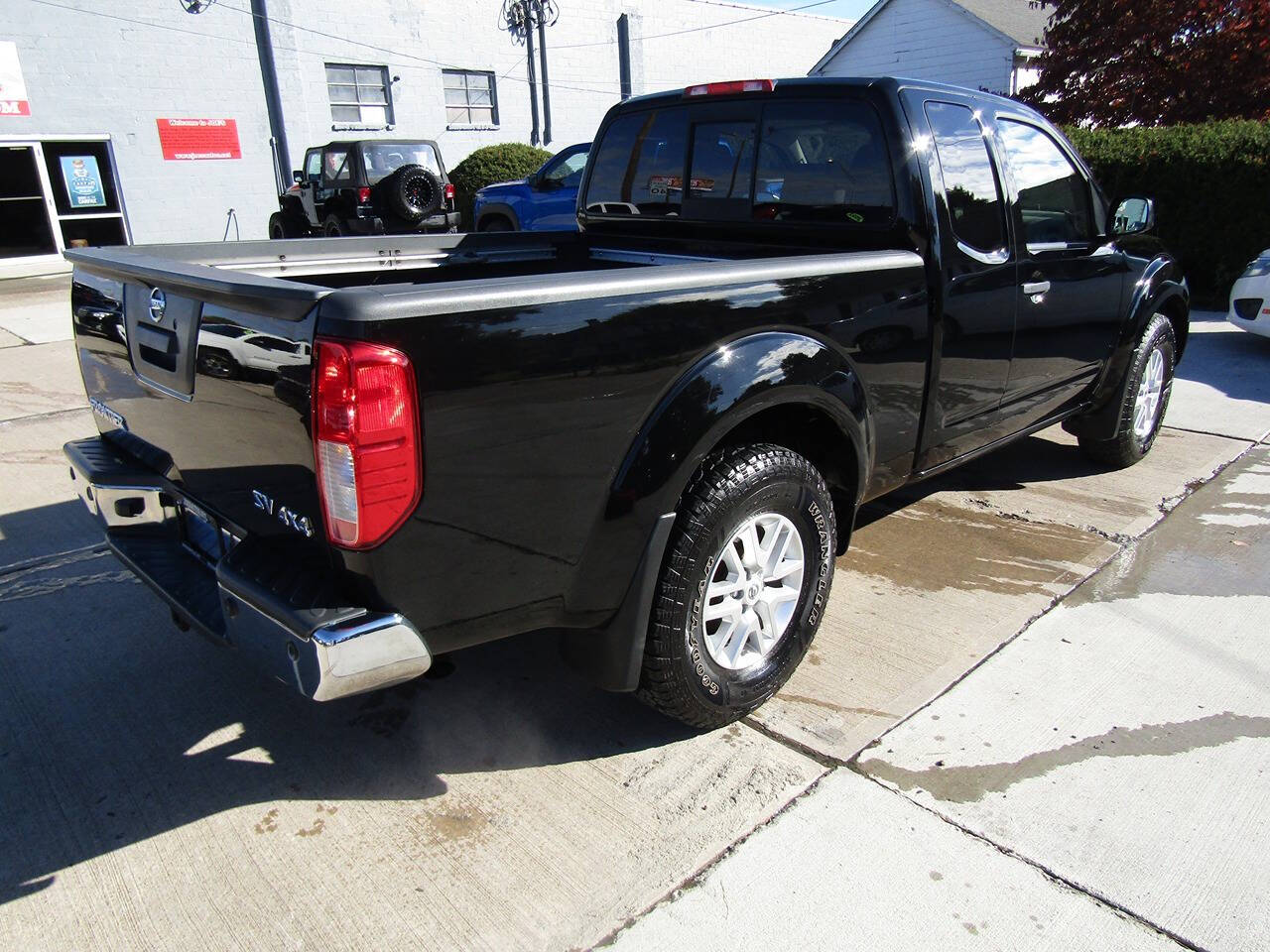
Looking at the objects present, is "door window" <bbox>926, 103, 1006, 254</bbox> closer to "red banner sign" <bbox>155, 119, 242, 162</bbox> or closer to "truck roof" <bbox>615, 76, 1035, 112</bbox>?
"truck roof" <bbox>615, 76, 1035, 112</bbox>

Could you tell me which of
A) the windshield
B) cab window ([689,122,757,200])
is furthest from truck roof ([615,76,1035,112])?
the windshield

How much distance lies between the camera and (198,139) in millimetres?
16766

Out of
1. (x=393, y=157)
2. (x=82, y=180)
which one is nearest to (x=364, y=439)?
(x=393, y=157)

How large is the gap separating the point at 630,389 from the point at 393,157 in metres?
13.9

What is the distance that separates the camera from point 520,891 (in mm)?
2258

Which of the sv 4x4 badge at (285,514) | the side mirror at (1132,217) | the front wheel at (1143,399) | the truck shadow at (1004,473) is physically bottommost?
the truck shadow at (1004,473)

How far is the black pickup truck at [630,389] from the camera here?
2.03 metres

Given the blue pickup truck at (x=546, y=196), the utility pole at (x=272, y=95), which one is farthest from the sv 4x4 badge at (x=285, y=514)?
the utility pole at (x=272, y=95)

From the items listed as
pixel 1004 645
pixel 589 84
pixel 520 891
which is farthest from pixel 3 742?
pixel 589 84

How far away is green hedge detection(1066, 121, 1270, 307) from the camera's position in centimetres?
962

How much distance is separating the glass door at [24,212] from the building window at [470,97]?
800 cm

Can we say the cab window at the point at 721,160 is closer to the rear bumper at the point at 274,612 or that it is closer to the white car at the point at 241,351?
the white car at the point at 241,351

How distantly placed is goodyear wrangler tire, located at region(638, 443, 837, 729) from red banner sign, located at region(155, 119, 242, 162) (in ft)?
56.4

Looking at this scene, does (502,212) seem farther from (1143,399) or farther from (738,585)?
(738,585)
